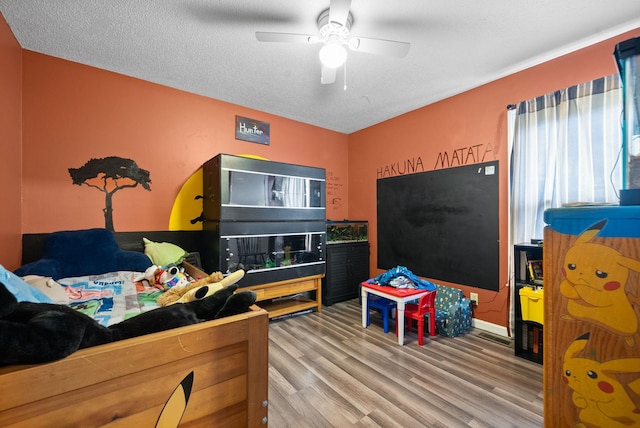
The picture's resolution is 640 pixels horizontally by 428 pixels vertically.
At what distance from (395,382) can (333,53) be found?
2.25 m

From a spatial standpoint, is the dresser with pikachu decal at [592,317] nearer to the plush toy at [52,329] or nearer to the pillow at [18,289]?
the plush toy at [52,329]

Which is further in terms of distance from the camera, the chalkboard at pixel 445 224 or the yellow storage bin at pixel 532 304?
the chalkboard at pixel 445 224

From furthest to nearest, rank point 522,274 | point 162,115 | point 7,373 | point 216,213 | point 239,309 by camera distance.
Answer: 1. point 162,115
2. point 216,213
3. point 522,274
4. point 239,309
5. point 7,373

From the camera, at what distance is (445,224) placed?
295 cm

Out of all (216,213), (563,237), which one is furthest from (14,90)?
(563,237)

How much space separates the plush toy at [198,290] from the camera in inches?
50.5

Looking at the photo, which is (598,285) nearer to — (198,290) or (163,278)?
(198,290)

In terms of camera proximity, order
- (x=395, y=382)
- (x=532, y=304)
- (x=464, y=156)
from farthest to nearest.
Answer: (x=464, y=156) → (x=532, y=304) → (x=395, y=382)

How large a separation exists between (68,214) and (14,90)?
3.35 feet

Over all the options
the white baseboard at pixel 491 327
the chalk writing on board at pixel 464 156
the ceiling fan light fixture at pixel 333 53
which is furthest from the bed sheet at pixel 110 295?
the chalk writing on board at pixel 464 156

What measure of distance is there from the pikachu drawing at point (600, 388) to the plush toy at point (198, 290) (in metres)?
1.23

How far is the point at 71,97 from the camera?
232 cm

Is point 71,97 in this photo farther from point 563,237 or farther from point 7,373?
point 563,237

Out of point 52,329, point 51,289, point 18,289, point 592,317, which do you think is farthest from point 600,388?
point 51,289
